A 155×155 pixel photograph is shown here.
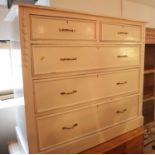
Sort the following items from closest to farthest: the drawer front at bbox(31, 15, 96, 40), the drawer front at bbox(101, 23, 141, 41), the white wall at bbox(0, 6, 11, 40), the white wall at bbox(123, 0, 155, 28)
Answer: the drawer front at bbox(31, 15, 96, 40), the drawer front at bbox(101, 23, 141, 41), the white wall at bbox(0, 6, 11, 40), the white wall at bbox(123, 0, 155, 28)

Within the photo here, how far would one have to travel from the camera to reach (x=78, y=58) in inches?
49.1

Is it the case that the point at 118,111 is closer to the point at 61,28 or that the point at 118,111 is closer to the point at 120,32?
the point at 120,32

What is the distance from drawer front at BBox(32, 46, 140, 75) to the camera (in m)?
1.09

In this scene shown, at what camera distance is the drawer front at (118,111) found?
1.44 metres

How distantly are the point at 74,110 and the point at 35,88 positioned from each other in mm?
366

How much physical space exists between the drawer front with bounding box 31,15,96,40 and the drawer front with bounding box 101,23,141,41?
0.40 feet

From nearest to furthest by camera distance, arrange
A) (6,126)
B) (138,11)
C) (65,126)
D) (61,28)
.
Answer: (61,28), (65,126), (6,126), (138,11)

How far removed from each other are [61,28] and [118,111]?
935mm

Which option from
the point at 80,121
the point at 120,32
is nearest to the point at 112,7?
the point at 120,32

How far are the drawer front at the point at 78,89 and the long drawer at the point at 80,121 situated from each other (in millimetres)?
91

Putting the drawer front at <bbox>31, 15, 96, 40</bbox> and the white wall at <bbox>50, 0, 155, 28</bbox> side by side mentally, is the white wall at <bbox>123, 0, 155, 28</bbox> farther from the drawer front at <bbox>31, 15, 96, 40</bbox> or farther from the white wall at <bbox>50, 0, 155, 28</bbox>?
the drawer front at <bbox>31, 15, 96, 40</bbox>

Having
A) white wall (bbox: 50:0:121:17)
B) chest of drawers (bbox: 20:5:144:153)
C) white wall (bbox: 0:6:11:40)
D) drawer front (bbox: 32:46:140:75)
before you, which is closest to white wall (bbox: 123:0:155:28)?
white wall (bbox: 50:0:121:17)

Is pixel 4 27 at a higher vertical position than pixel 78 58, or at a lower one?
higher

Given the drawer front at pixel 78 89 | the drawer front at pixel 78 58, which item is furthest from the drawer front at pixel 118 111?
the drawer front at pixel 78 58
